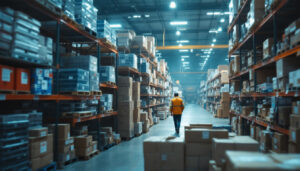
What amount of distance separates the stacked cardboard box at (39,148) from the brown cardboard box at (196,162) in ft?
8.64

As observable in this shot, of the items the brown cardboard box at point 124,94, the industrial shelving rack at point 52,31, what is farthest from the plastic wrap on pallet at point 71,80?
the brown cardboard box at point 124,94

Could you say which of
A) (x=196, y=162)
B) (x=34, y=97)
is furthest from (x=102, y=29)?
(x=196, y=162)

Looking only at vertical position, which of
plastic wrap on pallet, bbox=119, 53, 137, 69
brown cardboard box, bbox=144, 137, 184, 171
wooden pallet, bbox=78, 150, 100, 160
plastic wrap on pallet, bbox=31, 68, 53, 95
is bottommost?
wooden pallet, bbox=78, 150, 100, 160

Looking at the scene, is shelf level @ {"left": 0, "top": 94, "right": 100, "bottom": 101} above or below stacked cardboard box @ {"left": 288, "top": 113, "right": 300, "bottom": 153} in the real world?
above

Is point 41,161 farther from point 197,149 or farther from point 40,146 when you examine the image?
point 197,149

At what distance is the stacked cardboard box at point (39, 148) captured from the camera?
4.23m

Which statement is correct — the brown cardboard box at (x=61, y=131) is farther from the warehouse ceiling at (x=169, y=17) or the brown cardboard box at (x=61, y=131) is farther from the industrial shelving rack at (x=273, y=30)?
the warehouse ceiling at (x=169, y=17)

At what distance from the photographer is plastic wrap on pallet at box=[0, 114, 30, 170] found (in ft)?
11.5

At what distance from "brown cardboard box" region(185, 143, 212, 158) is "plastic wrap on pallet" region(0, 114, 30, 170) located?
270cm

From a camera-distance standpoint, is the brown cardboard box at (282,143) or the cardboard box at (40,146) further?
the brown cardboard box at (282,143)

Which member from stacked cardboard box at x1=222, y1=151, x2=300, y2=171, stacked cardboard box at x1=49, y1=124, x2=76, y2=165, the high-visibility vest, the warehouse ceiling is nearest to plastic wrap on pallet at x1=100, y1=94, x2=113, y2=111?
stacked cardboard box at x1=49, y1=124, x2=76, y2=165

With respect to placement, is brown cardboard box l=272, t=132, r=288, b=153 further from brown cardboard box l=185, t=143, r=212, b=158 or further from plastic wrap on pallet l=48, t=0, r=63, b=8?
plastic wrap on pallet l=48, t=0, r=63, b=8

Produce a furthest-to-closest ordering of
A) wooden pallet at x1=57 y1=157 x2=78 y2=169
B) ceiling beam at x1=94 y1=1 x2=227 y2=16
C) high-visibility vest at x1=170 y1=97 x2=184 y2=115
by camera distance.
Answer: ceiling beam at x1=94 y1=1 x2=227 y2=16 < high-visibility vest at x1=170 y1=97 x2=184 y2=115 < wooden pallet at x1=57 y1=157 x2=78 y2=169

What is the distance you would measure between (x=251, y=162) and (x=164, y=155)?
2044mm
